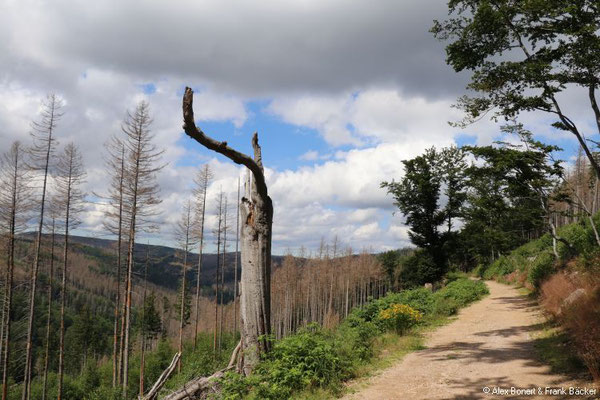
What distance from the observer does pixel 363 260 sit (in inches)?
2884

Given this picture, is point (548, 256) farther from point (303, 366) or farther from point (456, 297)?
point (303, 366)

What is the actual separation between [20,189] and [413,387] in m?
23.0

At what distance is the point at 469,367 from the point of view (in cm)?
682

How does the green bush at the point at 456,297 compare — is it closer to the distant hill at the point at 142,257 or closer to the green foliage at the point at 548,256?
the green foliage at the point at 548,256

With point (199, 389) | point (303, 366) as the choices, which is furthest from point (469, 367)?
point (199, 389)

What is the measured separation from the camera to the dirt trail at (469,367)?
18.4ft

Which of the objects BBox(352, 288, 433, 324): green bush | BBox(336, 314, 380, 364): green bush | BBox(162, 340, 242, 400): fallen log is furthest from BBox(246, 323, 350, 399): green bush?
A: BBox(352, 288, 433, 324): green bush

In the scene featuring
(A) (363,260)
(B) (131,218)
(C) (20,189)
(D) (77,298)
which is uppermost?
(C) (20,189)

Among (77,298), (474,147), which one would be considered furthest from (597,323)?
(77,298)

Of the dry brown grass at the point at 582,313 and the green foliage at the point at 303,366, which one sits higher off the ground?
the dry brown grass at the point at 582,313

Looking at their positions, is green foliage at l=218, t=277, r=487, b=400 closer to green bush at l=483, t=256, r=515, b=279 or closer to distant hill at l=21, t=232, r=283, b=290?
distant hill at l=21, t=232, r=283, b=290

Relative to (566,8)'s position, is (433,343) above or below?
below

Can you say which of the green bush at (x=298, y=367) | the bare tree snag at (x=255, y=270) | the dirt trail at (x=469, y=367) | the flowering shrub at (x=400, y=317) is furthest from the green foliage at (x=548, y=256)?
the bare tree snag at (x=255, y=270)

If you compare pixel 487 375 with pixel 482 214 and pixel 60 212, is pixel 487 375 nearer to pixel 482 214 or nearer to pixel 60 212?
pixel 482 214
